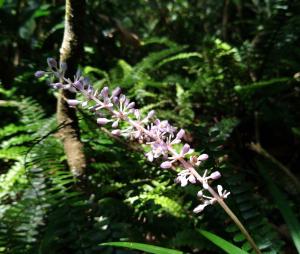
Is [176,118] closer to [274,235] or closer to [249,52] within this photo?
[249,52]

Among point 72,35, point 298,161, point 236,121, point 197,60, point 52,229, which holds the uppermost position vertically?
point 72,35

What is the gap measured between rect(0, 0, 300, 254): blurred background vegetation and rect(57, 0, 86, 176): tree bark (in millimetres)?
79

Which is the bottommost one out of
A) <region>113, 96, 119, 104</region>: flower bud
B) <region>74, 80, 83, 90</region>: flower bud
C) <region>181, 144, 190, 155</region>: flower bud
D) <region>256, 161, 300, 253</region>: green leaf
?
<region>256, 161, 300, 253</region>: green leaf

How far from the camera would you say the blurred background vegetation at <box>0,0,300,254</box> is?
2041mm

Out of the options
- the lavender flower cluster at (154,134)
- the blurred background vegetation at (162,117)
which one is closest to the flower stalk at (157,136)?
the lavender flower cluster at (154,134)

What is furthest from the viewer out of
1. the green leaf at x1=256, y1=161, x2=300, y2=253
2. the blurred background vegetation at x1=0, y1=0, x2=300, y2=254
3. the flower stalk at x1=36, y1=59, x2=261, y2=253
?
the blurred background vegetation at x1=0, y1=0, x2=300, y2=254

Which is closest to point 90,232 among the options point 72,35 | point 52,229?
point 52,229

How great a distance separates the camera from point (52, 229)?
2029 mm

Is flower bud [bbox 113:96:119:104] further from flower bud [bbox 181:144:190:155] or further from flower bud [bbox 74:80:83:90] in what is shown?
flower bud [bbox 181:144:190:155]

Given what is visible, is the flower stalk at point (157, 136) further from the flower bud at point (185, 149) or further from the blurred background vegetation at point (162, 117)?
the blurred background vegetation at point (162, 117)

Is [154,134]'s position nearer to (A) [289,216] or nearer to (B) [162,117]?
(A) [289,216]

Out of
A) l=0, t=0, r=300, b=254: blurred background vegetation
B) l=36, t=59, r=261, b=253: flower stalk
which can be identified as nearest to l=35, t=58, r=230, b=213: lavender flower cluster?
l=36, t=59, r=261, b=253: flower stalk

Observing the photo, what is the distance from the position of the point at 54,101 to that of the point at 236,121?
2.09 metres

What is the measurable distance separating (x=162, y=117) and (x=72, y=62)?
1.24 meters
